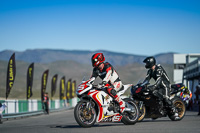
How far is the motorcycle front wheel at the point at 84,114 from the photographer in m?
9.63

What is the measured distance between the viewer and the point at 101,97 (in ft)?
32.8

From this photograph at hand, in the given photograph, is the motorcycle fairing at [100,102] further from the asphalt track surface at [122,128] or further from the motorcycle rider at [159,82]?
the motorcycle rider at [159,82]

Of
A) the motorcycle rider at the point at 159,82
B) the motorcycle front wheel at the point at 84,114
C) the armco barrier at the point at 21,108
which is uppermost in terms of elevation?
the motorcycle rider at the point at 159,82

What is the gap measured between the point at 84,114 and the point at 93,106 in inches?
14.3

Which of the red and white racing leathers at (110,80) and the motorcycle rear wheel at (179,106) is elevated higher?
the red and white racing leathers at (110,80)

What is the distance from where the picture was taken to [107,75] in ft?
33.8

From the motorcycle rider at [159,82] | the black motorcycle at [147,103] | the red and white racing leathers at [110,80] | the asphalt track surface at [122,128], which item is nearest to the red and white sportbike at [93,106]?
the red and white racing leathers at [110,80]

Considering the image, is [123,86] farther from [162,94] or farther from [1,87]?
[1,87]

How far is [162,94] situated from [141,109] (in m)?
0.81

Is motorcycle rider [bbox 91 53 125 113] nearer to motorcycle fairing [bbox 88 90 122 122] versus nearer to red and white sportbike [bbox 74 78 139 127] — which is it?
red and white sportbike [bbox 74 78 139 127]

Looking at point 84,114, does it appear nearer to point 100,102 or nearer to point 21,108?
point 100,102

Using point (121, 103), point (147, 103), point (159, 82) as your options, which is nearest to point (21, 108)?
point (147, 103)

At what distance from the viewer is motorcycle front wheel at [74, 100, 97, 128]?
9633 mm

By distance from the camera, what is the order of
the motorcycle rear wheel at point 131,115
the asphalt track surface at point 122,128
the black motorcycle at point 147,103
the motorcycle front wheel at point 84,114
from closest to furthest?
the asphalt track surface at point 122,128
the motorcycle front wheel at point 84,114
the motorcycle rear wheel at point 131,115
the black motorcycle at point 147,103
